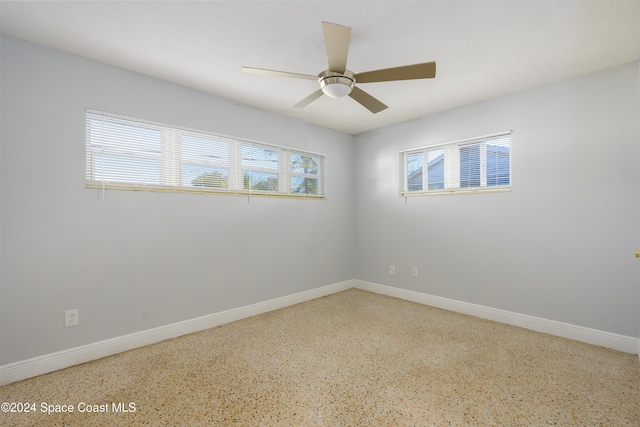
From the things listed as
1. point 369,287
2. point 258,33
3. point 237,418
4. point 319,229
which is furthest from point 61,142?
point 369,287

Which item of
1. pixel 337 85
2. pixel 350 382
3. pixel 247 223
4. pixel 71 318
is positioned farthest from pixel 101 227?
pixel 350 382

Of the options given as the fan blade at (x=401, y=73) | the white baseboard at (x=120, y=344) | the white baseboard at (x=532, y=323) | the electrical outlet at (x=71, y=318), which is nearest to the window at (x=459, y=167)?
the white baseboard at (x=532, y=323)

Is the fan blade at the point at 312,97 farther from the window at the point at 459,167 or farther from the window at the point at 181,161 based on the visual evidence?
the window at the point at 459,167

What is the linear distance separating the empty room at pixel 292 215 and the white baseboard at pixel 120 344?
15mm

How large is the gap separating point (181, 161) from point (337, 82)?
1.76 m

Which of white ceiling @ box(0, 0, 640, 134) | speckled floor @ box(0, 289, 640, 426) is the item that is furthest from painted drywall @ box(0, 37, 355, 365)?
speckled floor @ box(0, 289, 640, 426)

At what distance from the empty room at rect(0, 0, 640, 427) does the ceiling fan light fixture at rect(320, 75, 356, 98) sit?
0.01 meters

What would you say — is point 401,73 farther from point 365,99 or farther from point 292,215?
point 292,215

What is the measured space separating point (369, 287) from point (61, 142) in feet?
12.5

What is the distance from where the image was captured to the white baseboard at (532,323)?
7.77ft

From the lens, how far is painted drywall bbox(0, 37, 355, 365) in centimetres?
201

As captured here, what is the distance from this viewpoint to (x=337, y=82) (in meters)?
1.94

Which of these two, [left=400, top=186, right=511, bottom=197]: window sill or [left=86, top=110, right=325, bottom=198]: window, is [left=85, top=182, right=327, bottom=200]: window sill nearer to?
[left=86, top=110, right=325, bottom=198]: window

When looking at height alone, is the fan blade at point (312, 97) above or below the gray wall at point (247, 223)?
above
